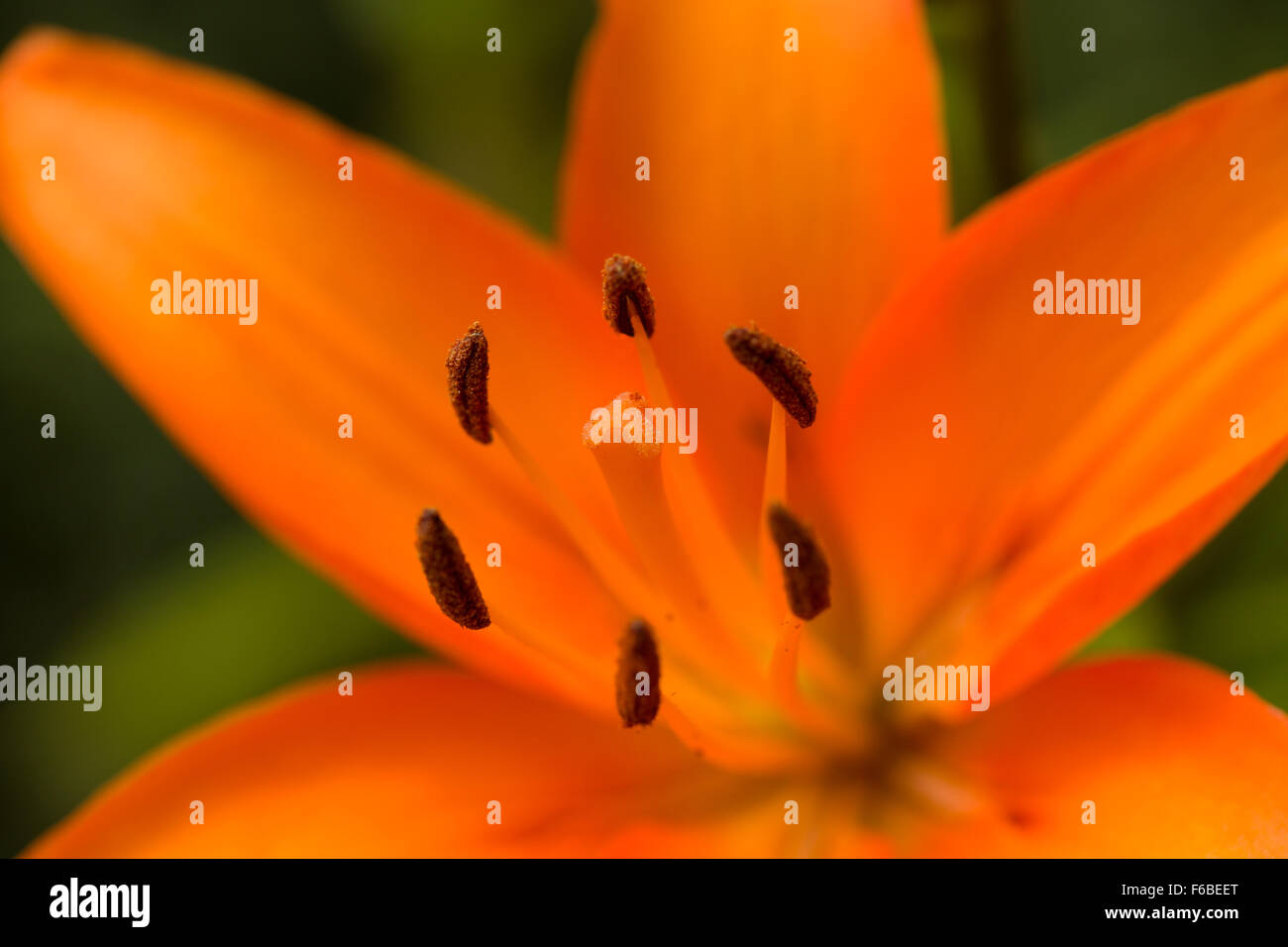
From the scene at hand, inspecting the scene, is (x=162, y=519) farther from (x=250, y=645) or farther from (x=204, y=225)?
(x=204, y=225)

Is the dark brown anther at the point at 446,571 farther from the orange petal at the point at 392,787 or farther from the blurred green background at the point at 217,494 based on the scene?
the blurred green background at the point at 217,494

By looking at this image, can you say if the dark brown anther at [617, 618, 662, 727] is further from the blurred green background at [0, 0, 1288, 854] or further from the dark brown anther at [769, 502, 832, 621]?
the blurred green background at [0, 0, 1288, 854]

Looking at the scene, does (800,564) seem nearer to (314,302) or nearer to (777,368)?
(777,368)

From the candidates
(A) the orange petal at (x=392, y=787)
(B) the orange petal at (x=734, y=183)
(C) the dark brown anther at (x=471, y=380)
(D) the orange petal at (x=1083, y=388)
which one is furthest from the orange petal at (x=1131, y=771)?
(C) the dark brown anther at (x=471, y=380)

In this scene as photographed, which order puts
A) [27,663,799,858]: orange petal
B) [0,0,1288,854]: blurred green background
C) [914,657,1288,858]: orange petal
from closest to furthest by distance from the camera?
1. [914,657,1288,858]: orange petal
2. [27,663,799,858]: orange petal
3. [0,0,1288,854]: blurred green background

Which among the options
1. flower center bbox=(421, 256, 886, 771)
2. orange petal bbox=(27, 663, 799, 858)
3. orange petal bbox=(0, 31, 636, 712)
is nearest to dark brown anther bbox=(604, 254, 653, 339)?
flower center bbox=(421, 256, 886, 771)
